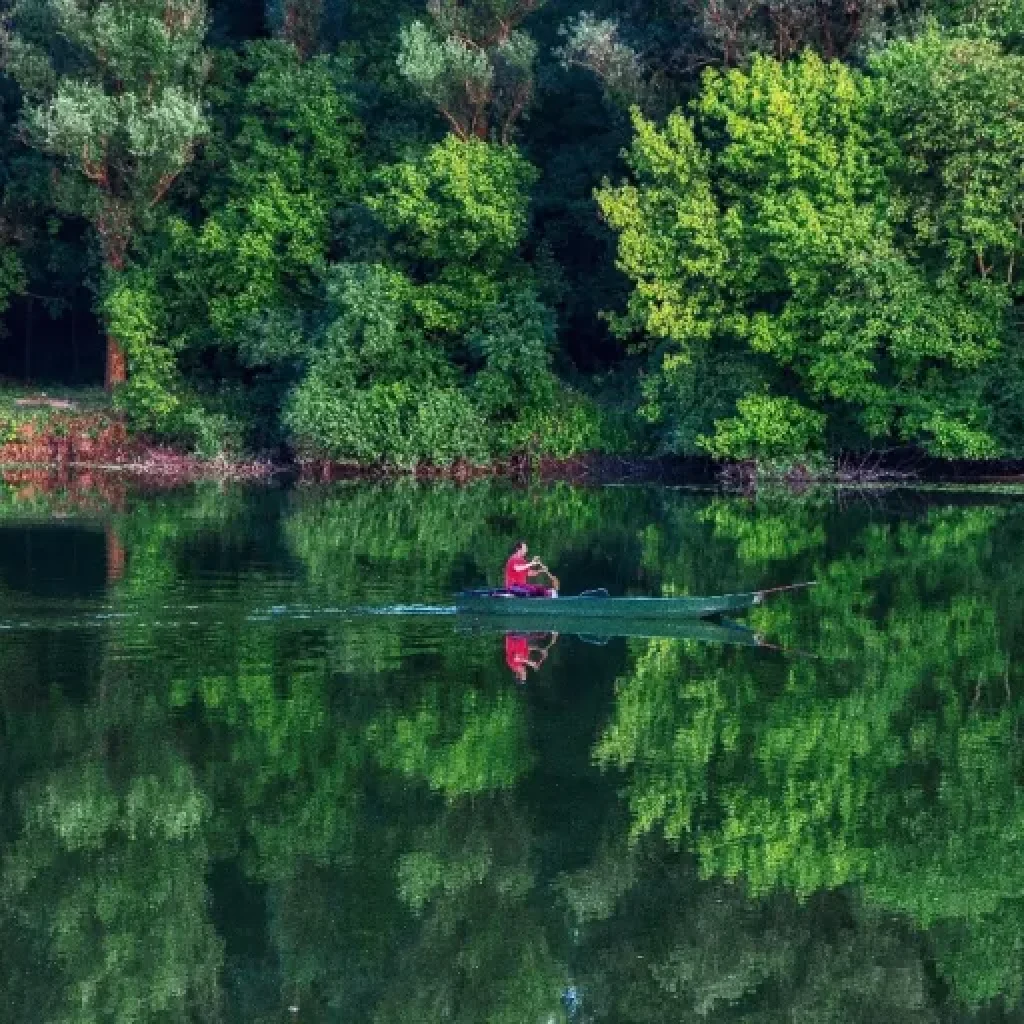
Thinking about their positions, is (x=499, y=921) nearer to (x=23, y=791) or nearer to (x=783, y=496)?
(x=23, y=791)

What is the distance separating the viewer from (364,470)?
60562mm

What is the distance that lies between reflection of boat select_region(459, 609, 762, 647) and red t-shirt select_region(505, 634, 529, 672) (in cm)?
54

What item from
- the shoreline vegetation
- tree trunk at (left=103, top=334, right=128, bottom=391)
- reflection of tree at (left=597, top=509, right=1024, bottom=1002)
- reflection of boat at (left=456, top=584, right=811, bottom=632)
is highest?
tree trunk at (left=103, top=334, right=128, bottom=391)

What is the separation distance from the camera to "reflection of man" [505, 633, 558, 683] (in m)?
27.3

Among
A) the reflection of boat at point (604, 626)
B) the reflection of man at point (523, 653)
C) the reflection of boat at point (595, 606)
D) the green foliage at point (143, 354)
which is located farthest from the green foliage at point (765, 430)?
the reflection of man at point (523, 653)

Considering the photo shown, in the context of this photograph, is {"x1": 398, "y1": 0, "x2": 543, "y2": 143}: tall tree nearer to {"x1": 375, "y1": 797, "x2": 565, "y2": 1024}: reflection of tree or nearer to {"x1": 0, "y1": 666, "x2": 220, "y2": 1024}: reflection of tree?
{"x1": 0, "y1": 666, "x2": 220, "y2": 1024}: reflection of tree

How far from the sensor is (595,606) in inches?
1185

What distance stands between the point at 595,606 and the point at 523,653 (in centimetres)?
191

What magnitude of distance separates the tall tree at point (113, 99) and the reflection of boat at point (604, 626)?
3229cm

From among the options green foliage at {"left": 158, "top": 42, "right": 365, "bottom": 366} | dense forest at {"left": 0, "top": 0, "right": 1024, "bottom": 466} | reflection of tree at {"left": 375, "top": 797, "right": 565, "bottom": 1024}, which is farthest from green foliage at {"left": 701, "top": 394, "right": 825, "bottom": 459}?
reflection of tree at {"left": 375, "top": 797, "right": 565, "bottom": 1024}

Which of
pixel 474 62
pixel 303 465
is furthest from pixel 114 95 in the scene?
pixel 303 465

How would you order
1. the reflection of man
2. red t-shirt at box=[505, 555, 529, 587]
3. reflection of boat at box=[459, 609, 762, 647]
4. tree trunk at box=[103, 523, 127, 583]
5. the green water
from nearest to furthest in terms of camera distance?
the green water < the reflection of man < reflection of boat at box=[459, 609, 762, 647] < red t-shirt at box=[505, 555, 529, 587] < tree trunk at box=[103, 523, 127, 583]

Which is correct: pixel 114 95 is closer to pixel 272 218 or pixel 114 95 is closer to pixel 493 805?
pixel 272 218

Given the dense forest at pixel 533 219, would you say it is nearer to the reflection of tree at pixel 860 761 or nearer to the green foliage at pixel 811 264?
the green foliage at pixel 811 264
